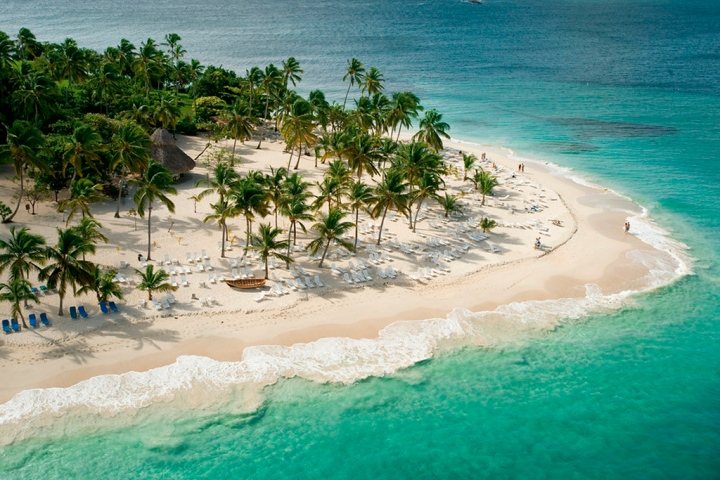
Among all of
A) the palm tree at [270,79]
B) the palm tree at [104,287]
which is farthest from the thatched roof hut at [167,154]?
the palm tree at [104,287]

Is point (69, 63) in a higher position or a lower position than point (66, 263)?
higher

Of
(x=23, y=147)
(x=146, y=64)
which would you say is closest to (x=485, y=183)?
(x=23, y=147)

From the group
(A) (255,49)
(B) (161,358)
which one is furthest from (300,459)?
(A) (255,49)

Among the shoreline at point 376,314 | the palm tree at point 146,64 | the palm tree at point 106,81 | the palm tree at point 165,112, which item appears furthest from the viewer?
the palm tree at point 146,64

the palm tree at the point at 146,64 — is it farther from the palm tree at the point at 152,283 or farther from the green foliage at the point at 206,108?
the palm tree at the point at 152,283

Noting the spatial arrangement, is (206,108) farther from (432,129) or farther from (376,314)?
(376,314)

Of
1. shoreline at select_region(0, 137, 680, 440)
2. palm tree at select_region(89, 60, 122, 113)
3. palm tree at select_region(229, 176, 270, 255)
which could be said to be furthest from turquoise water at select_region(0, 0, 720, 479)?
palm tree at select_region(89, 60, 122, 113)
